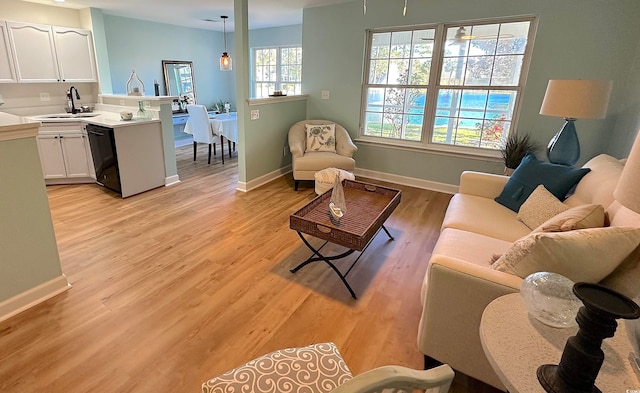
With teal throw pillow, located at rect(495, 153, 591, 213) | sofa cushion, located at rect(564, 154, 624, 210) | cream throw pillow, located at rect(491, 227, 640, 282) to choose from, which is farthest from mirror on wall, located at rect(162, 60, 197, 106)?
cream throw pillow, located at rect(491, 227, 640, 282)

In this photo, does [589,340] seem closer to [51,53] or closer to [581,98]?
[581,98]

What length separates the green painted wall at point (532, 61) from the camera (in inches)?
123

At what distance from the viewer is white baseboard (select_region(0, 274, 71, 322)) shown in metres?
1.97

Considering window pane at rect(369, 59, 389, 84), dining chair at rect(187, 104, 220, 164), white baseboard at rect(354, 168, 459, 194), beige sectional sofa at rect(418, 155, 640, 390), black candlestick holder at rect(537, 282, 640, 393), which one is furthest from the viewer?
dining chair at rect(187, 104, 220, 164)

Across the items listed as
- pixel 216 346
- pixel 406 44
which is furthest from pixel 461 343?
pixel 406 44

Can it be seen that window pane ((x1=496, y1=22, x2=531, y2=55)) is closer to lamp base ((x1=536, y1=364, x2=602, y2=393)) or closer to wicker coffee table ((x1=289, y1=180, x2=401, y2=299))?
wicker coffee table ((x1=289, y1=180, x2=401, y2=299))

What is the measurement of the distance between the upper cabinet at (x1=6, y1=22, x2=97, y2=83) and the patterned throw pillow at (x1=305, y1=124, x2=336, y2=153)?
3345 millimetres

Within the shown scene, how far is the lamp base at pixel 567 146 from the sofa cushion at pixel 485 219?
2.90 ft

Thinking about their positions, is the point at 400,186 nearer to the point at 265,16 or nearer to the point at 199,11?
the point at 265,16

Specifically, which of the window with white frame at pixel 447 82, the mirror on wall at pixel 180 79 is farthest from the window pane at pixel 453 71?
the mirror on wall at pixel 180 79

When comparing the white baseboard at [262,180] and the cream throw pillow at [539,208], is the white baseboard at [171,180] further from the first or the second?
the cream throw pillow at [539,208]

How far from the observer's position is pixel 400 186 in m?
4.59

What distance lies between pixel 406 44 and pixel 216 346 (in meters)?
4.11

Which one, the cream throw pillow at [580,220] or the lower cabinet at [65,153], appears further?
the lower cabinet at [65,153]
